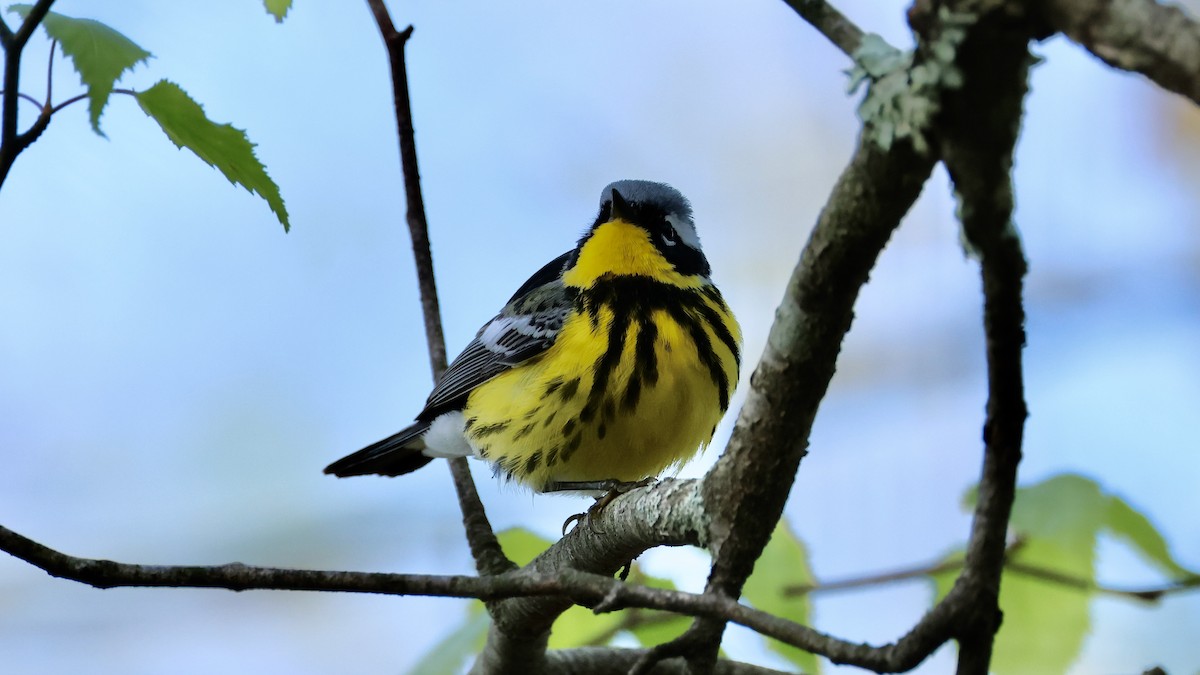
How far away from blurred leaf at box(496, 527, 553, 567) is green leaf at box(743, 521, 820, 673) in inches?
17.9

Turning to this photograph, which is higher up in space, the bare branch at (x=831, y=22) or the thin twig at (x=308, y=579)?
the bare branch at (x=831, y=22)

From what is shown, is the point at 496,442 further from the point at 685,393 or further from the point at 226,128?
the point at 226,128

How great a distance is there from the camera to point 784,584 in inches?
73.0

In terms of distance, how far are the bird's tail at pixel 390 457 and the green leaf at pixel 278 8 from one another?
1284 mm

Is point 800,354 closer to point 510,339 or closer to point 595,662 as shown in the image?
point 595,662

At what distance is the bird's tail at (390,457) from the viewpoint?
9.04ft

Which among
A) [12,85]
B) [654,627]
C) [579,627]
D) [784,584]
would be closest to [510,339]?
[579,627]

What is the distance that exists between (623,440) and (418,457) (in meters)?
0.77

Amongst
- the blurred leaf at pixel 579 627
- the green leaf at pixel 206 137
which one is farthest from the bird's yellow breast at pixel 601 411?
the green leaf at pixel 206 137

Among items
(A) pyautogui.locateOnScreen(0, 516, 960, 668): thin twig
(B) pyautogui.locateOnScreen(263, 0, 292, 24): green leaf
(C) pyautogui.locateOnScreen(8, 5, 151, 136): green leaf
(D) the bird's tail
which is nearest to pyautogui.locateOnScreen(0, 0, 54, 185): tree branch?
(C) pyautogui.locateOnScreen(8, 5, 151, 136): green leaf

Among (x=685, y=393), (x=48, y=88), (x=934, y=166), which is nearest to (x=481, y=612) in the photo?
(x=685, y=393)

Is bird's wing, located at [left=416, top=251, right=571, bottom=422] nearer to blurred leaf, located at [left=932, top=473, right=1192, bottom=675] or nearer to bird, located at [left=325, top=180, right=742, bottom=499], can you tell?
bird, located at [left=325, top=180, right=742, bottom=499]

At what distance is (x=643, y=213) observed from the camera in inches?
97.7

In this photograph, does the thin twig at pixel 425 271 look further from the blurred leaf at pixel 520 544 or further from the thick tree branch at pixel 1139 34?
the thick tree branch at pixel 1139 34
